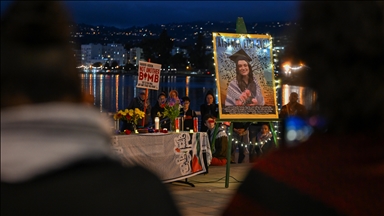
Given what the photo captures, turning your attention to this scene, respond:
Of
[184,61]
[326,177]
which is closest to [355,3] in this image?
[326,177]

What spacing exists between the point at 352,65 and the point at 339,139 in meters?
0.19

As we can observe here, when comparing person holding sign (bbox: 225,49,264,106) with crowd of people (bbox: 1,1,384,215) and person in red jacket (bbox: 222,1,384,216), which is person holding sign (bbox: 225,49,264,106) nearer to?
crowd of people (bbox: 1,1,384,215)

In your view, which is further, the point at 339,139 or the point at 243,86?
the point at 243,86

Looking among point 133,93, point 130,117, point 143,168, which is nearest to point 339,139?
point 143,168

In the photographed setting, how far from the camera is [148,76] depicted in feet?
39.6

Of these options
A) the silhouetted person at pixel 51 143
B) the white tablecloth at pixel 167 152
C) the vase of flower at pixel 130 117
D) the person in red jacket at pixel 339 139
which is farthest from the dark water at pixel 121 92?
the white tablecloth at pixel 167 152

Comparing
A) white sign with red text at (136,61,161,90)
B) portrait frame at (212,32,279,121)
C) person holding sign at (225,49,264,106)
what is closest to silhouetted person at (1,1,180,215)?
portrait frame at (212,32,279,121)

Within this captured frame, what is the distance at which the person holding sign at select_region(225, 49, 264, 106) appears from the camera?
9.34 meters

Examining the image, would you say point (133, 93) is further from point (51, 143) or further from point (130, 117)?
point (51, 143)

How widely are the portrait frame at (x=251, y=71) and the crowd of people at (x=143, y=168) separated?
7.43m

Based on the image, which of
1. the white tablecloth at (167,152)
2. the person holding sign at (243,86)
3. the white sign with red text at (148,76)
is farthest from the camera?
the white sign with red text at (148,76)

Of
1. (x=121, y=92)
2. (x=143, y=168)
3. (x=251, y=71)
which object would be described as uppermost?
(x=121, y=92)

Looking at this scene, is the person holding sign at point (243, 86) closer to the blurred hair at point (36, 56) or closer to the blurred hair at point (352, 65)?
the blurred hair at point (352, 65)

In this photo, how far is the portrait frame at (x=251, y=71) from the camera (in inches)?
364
